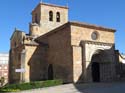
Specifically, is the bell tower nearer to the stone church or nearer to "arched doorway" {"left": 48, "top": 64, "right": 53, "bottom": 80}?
the stone church

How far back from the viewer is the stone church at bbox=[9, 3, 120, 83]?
2973 cm

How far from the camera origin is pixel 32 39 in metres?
36.9

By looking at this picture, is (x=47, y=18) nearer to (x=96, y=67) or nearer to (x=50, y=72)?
(x=50, y=72)

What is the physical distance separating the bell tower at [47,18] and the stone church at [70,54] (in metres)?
1.48

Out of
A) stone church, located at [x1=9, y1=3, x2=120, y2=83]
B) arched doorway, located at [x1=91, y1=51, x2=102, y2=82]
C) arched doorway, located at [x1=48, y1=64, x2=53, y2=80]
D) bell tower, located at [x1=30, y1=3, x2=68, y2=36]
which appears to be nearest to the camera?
stone church, located at [x1=9, y1=3, x2=120, y2=83]

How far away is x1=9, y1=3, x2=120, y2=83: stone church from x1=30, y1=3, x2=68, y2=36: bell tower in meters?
1.48

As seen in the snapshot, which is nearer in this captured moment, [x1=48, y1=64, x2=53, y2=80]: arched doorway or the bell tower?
[x1=48, y1=64, x2=53, y2=80]: arched doorway

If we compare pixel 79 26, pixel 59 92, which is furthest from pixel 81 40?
pixel 59 92

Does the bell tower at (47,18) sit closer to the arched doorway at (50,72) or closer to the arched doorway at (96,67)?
the arched doorway at (50,72)

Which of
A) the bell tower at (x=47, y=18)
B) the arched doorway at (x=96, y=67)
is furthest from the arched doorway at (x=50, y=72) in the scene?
the bell tower at (x=47, y=18)

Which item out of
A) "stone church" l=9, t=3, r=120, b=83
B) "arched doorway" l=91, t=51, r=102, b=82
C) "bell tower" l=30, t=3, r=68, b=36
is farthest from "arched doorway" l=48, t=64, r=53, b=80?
"bell tower" l=30, t=3, r=68, b=36

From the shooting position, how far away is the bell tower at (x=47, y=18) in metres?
40.2

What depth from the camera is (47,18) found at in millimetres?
40969

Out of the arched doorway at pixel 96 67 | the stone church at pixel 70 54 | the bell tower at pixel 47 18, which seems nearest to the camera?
the stone church at pixel 70 54
